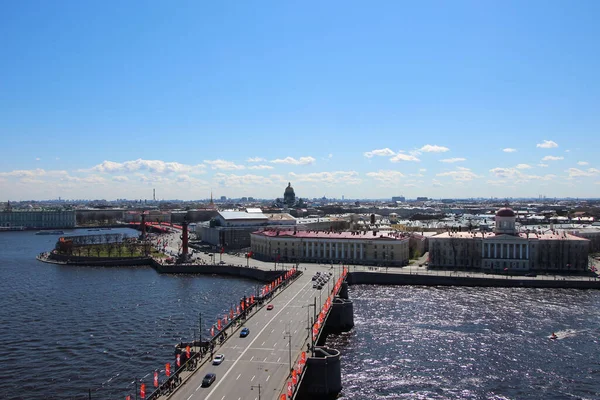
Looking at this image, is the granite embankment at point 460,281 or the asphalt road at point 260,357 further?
the granite embankment at point 460,281

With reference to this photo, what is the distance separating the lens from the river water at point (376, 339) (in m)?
41.1

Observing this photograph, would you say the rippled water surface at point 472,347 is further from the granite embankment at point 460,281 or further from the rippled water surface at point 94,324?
the rippled water surface at point 94,324

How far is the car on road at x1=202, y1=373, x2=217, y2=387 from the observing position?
35.1 metres

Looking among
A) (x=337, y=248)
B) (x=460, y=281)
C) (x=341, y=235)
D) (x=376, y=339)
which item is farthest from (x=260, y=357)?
(x=341, y=235)

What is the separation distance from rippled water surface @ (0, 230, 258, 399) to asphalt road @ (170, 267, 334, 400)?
578cm

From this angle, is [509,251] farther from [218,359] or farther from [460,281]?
[218,359]

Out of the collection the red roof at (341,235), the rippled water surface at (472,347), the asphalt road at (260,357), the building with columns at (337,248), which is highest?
the red roof at (341,235)

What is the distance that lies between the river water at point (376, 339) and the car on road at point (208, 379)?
710cm

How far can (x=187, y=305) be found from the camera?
67.4 metres

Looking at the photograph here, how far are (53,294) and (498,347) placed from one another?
178ft

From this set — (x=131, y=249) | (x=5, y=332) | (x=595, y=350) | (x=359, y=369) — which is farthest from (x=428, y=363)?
(x=131, y=249)

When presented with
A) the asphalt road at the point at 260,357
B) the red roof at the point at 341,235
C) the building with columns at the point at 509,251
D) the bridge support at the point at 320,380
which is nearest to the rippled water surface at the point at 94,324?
the asphalt road at the point at 260,357

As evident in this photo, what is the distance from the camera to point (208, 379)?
3522 centimetres

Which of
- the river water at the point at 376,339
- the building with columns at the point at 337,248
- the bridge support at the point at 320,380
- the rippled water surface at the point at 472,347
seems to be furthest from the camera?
the building with columns at the point at 337,248
